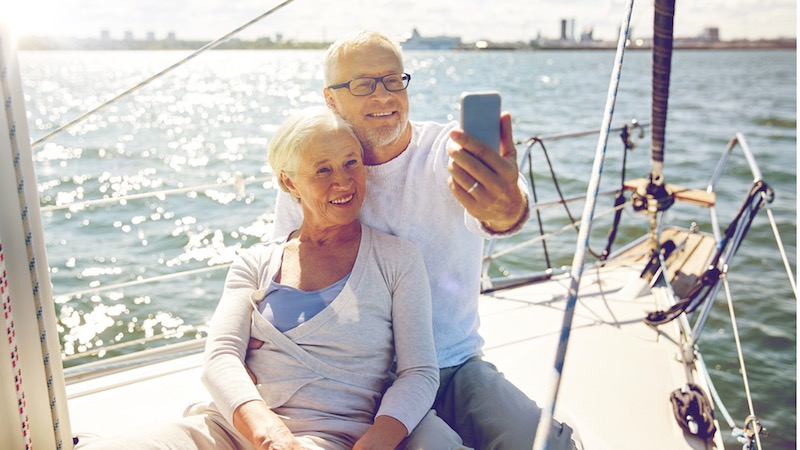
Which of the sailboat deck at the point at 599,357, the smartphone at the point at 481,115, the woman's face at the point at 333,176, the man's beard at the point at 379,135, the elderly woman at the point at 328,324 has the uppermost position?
the smartphone at the point at 481,115

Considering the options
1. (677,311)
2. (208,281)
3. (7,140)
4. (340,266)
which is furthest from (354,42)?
(208,281)

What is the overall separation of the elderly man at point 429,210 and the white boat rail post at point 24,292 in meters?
0.64

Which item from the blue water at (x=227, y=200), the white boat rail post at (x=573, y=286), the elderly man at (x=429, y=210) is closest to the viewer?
the white boat rail post at (x=573, y=286)

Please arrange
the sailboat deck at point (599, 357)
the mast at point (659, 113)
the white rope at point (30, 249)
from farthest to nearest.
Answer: the mast at point (659, 113), the sailboat deck at point (599, 357), the white rope at point (30, 249)

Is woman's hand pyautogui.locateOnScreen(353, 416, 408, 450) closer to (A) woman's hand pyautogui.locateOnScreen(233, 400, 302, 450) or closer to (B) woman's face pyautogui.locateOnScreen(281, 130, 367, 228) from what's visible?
(A) woman's hand pyautogui.locateOnScreen(233, 400, 302, 450)

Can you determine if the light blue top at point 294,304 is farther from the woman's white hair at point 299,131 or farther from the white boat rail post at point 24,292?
the white boat rail post at point 24,292

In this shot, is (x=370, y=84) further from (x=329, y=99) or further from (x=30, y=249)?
(x=30, y=249)

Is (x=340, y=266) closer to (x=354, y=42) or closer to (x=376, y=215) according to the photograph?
(x=376, y=215)

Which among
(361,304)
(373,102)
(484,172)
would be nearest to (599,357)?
(361,304)

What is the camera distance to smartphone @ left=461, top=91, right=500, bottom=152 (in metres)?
0.97

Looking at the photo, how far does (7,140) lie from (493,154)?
716 millimetres

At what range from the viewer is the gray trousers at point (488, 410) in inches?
50.9

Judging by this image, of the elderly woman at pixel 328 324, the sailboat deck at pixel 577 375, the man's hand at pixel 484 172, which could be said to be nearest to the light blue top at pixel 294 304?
the elderly woman at pixel 328 324

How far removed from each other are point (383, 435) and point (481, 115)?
2.03 ft
